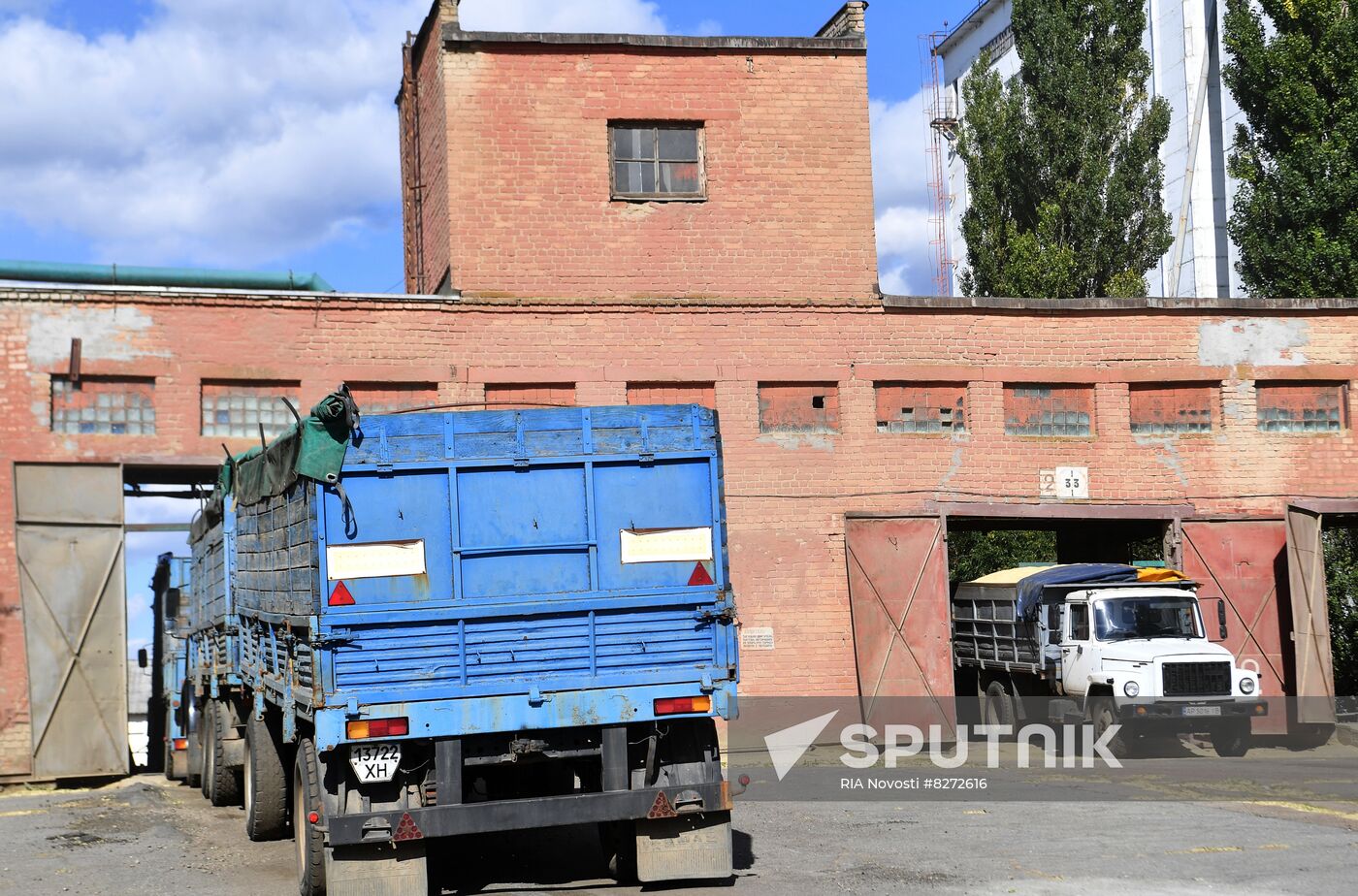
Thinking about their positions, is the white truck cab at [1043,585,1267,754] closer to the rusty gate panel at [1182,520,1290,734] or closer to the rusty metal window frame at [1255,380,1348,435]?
the rusty gate panel at [1182,520,1290,734]

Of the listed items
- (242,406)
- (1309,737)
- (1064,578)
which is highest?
(242,406)

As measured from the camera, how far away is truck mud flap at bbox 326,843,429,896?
9.45 metres

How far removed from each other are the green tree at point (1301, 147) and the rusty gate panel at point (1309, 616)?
36.0 feet

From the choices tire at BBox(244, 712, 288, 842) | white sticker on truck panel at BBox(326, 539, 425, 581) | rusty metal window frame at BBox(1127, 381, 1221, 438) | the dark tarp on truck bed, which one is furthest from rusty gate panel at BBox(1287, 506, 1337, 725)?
white sticker on truck panel at BBox(326, 539, 425, 581)

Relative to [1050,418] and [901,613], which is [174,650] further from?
[1050,418]

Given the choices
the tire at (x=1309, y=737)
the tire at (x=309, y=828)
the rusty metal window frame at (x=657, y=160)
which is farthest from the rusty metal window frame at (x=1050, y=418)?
the tire at (x=309, y=828)

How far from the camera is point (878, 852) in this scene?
11.7 m

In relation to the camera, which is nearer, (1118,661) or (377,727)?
(377,727)

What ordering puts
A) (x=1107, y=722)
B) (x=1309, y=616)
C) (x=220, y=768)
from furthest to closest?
(x=1309, y=616), (x=1107, y=722), (x=220, y=768)

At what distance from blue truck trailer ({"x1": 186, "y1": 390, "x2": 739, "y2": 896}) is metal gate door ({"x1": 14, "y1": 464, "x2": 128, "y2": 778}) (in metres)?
10.6

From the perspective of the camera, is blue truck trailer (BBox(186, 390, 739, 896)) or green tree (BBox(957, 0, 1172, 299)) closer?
blue truck trailer (BBox(186, 390, 739, 896))

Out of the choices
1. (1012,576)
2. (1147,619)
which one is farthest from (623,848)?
(1012,576)

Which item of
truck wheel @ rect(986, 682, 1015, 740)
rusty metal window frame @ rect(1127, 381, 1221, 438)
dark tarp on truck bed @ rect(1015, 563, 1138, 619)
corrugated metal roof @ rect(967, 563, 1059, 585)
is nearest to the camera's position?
dark tarp on truck bed @ rect(1015, 563, 1138, 619)

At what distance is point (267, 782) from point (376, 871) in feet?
13.4
